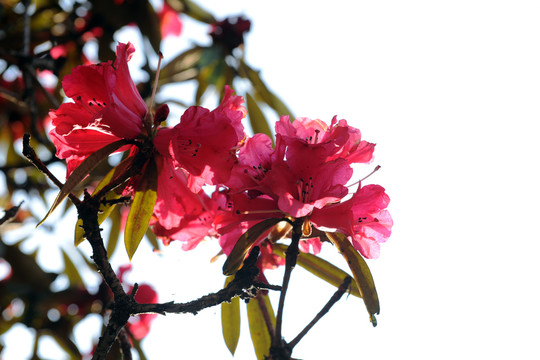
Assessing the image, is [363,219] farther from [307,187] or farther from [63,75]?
[63,75]

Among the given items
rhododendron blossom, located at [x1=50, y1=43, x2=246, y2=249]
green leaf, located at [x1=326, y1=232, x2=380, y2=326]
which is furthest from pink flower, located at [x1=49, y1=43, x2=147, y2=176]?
green leaf, located at [x1=326, y1=232, x2=380, y2=326]

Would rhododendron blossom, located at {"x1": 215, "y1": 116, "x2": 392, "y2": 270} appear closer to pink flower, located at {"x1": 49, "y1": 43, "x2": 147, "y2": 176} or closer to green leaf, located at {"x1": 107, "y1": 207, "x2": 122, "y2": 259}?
pink flower, located at {"x1": 49, "y1": 43, "x2": 147, "y2": 176}

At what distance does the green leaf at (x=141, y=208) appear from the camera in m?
1.15

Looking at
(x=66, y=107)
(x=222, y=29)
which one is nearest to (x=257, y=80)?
(x=222, y=29)

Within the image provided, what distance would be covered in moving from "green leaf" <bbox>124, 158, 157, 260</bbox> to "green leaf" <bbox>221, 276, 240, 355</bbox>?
0.32 m

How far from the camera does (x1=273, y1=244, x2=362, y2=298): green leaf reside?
4.11 feet

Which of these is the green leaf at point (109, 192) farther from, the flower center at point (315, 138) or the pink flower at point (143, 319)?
the pink flower at point (143, 319)

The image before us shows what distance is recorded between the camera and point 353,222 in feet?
3.59

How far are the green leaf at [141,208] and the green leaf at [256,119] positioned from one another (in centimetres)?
110

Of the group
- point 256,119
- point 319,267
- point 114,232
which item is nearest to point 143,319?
point 114,232

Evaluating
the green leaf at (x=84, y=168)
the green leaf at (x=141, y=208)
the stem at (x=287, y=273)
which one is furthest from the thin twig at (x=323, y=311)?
the green leaf at (x=84, y=168)

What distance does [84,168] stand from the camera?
1.04 m

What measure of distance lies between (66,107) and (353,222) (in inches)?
27.8

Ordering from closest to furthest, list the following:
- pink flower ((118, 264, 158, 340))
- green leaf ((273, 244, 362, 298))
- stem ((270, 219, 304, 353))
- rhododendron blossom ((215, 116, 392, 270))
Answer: stem ((270, 219, 304, 353)) < rhododendron blossom ((215, 116, 392, 270)) < green leaf ((273, 244, 362, 298)) < pink flower ((118, 264, 158, 340))
